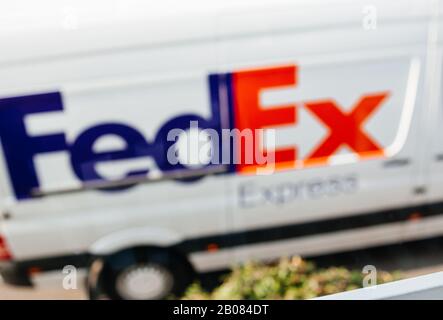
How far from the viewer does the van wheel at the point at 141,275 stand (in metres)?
2.84

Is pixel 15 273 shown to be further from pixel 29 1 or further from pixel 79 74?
pixel 29 1

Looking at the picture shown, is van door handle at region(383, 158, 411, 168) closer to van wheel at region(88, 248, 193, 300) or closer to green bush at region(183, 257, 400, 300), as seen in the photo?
green bush at region(183, 257, 400, 300)

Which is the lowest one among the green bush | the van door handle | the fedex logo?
the green bush

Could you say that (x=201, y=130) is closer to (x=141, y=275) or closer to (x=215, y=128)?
(x=215, y=128)

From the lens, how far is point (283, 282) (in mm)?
2807

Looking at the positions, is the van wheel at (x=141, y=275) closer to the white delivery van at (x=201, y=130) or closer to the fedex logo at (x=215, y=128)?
the white delivery van at (x=201, y=130)

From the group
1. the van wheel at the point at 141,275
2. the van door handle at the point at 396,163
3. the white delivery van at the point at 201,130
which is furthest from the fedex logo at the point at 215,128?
the van wheel at the point at 141,275

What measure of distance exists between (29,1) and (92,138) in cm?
75

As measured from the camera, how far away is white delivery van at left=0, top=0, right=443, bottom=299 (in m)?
2.40

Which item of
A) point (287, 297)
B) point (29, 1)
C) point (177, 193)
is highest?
point (29, 1)

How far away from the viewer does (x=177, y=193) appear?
2.69 m

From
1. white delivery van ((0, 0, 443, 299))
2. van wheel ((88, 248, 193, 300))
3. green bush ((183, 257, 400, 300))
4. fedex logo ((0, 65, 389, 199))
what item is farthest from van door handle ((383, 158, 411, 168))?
van wheel ((88, 248, 193, 300))

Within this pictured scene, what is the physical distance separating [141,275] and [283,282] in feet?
2.86
